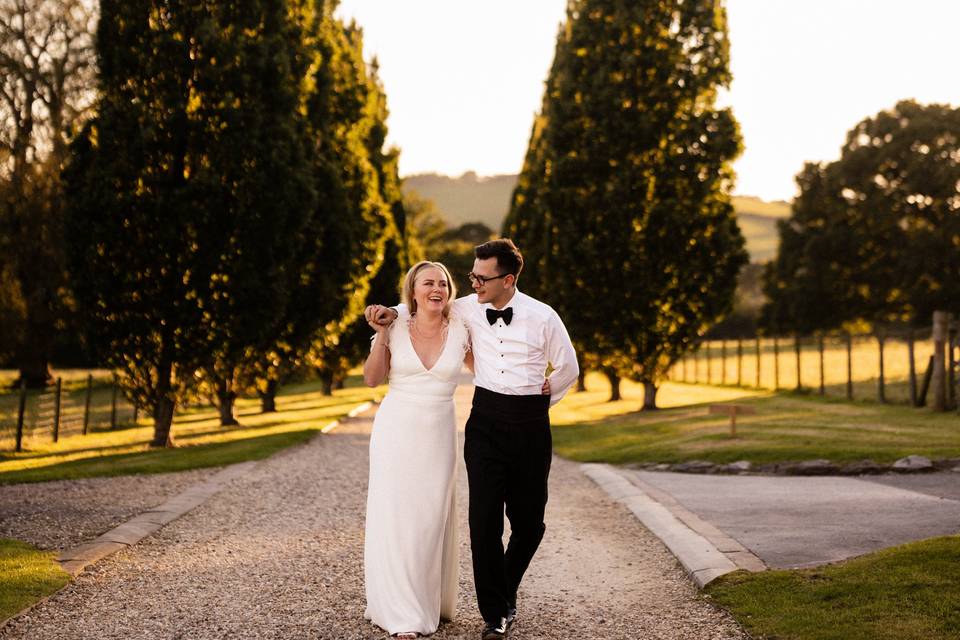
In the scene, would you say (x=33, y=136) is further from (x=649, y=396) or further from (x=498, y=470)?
(x=498, y=470)

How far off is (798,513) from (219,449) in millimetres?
11043

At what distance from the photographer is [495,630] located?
5.61m

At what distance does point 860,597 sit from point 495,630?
2.21 m

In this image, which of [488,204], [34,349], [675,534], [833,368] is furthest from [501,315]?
[488,204]

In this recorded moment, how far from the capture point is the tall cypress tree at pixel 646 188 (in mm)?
25375

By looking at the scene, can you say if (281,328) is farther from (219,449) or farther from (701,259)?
(701,259)

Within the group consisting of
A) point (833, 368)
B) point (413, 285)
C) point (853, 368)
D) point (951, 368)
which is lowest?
point (833, 368)

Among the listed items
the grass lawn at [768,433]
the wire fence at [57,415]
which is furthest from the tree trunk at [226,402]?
the grass lawn at [768,433]

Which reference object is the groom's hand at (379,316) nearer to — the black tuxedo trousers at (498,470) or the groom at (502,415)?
the groom at (502,415)

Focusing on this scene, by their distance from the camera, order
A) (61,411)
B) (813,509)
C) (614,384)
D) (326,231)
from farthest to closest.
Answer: (614,384) → (61,411) → (326,231) → (813,509)

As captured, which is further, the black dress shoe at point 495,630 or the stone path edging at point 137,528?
the stone path edging at point 137,528

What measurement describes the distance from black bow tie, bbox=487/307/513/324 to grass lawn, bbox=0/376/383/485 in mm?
9818

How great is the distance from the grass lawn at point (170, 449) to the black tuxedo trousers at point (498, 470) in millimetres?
9652

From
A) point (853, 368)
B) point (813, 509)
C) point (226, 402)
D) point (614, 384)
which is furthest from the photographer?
point (853, 368)
